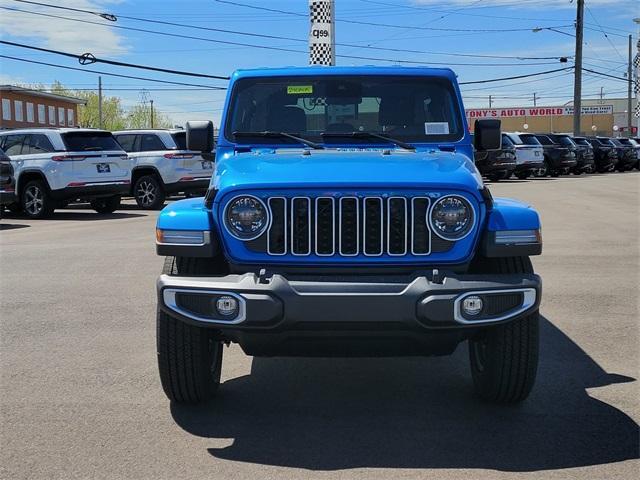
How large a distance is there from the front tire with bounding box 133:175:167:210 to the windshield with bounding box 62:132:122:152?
6.08ft

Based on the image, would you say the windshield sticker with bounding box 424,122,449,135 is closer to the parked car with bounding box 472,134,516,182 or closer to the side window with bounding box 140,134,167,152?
the side window with bounding box 140,134,167,152

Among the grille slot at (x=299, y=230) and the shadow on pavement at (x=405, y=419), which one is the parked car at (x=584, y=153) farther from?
the grille slot at (x=299, y=230)

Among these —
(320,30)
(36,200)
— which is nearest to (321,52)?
(320,30)

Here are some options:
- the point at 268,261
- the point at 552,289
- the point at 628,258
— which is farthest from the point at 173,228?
the point at 628,258

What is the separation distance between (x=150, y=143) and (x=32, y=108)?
2069 inches

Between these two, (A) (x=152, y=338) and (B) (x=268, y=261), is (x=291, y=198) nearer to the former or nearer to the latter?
(B) (x=268, y=261)

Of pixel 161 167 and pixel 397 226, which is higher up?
pixel 161 167

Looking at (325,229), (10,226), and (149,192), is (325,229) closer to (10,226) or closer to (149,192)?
(10,226)

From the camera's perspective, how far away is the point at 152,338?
6.45 m

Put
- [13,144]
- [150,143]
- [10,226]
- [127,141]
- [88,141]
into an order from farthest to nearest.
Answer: [127,141]
[150,143]
[13,144]
[88,141]
[10,226]

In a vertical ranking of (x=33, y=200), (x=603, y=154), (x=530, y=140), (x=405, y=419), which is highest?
(x=530, y=140)

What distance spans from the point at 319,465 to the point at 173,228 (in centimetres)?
141

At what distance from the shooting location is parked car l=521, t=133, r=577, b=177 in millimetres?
33844

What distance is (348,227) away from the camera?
4.20m
